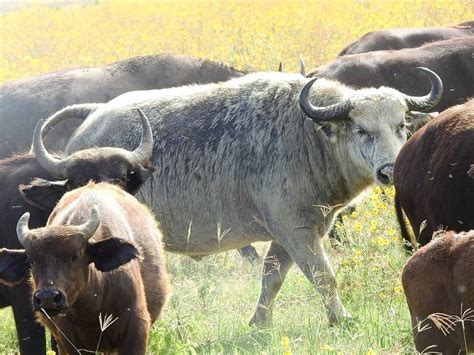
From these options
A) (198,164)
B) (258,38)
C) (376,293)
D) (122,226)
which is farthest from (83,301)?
(258,38)

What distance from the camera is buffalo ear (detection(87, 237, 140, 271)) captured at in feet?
22.3

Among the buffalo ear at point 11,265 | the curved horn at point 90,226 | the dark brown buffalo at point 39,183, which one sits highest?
the curved horn at point 90,226

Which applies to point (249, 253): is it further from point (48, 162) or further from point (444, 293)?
point (444, 293)

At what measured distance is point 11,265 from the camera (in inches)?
276

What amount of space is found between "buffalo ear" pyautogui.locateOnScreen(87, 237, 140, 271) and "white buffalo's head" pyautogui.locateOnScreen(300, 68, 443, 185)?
3.21 metres

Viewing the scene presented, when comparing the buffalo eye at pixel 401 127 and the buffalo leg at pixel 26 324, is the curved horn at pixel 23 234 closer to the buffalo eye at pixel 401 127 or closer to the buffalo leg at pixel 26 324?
the buffalo leg at pixel 26 324

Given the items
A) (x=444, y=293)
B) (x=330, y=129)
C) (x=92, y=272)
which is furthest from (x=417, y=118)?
(x=92, y=272)

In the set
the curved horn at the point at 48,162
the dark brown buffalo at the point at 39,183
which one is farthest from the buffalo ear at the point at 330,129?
the curved horn at the point at 48,162

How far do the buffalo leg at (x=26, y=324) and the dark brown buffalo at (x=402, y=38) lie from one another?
9029 millimetres

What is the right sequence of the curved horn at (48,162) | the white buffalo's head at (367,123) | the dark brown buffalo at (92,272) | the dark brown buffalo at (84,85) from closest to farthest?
the dark brown buffalo at (92,272) → the curved horn at (48,162) → the white buffalo's head at (367,123) → the dark brown buffalo at (84,85)

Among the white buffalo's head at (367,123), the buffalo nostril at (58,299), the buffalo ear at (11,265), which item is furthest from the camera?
the white buffalo's head at (367,123)

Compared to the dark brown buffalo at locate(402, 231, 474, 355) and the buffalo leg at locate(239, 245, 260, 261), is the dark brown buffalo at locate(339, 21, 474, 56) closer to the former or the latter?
the buffalo leg at locate(239, 245, 260, 261)

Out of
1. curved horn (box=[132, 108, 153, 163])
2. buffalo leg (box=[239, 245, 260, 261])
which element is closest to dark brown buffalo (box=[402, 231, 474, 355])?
curved horn (box=[132, 108, 153, 163])

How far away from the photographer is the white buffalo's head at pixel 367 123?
9.58 meters
